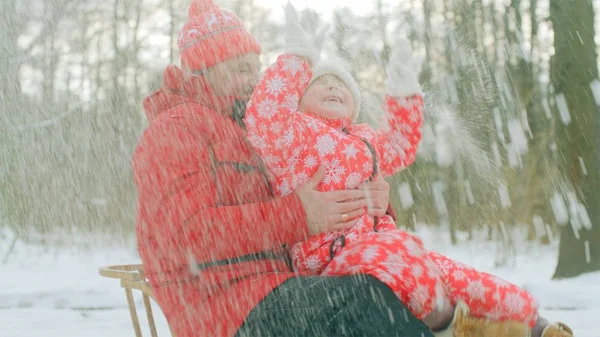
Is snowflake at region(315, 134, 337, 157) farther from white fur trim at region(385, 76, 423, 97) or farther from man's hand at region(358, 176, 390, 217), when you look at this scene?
white fur trim at region(385, 76, 423, 97)

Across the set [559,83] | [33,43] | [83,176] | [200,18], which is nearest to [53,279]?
[83,176]

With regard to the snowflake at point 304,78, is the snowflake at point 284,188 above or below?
below

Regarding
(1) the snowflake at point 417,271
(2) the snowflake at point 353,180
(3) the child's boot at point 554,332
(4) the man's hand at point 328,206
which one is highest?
(2) the snowflake at point 353,180

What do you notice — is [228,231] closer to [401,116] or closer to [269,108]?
[269,108]

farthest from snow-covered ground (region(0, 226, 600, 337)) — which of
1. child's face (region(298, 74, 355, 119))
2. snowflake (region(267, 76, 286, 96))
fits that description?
snowflake (region(267, 76, 286, 96))

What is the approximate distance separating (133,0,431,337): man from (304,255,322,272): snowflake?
0.25 ft

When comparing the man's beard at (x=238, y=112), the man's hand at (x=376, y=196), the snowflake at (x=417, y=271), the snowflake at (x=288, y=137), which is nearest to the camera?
the snowflake at (x=417, y=271)

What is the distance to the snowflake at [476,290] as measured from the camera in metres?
2.08

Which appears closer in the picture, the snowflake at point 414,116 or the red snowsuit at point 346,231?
the red snowsuit at point 346,231

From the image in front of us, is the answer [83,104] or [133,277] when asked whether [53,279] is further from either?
[133,277]

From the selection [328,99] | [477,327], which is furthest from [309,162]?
[477,327]

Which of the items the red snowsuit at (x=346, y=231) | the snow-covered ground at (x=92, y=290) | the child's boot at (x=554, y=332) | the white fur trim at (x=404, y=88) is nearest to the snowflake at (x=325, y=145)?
the red snowsuit at (x=346, y=231)

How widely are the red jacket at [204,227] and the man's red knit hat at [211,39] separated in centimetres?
34

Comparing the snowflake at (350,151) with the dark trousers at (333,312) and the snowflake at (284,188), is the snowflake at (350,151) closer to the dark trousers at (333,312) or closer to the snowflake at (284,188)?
the snowflake at (284,188)
